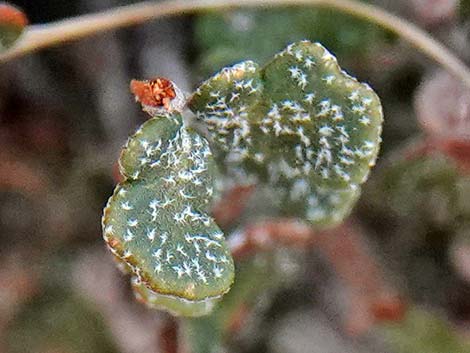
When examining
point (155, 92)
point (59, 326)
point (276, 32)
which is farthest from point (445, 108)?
point (59, 326)

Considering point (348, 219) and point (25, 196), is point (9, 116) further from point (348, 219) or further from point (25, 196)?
point (348, 219)

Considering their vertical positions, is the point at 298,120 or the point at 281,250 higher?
the point at 298,120

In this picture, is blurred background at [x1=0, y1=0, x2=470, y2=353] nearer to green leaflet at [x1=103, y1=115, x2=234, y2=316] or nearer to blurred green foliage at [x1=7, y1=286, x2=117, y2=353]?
blurred green foliage at [x1=7, y1=286, x2=117, y2=353]

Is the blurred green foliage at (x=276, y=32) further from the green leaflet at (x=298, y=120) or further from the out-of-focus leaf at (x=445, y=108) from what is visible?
the green leaflet at (x=298, y=120)

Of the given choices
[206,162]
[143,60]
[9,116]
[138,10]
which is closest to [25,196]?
[9,116]

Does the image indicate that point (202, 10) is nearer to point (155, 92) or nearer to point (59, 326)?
point (155, 92)
